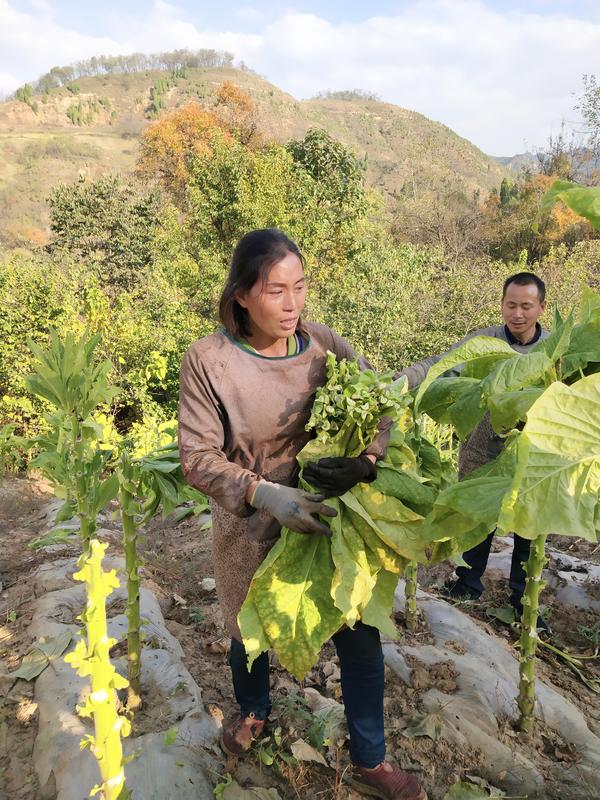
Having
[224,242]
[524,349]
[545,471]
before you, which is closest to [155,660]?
[545,471]

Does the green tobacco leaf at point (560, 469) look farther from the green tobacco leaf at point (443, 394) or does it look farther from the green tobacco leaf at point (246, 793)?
the green tobacco leaf at point (246, 793)

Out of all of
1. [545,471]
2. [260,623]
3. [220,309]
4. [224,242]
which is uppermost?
[224,242]

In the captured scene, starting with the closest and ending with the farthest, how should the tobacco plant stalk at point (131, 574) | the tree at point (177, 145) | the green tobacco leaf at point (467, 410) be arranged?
the green tobacco leaf at point (467, 410) → the tobacco plant stalk at point (131, 574) → the tree at point (177, 145)

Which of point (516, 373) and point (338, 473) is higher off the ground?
point (516, 373)

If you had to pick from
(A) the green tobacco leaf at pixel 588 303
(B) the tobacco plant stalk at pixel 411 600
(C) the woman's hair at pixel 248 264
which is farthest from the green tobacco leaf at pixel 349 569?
(B) the tobacco plant stalk at pixel 411 600

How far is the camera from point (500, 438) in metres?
2.90

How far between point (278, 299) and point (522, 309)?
175 centimetres

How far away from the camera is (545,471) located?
999mm

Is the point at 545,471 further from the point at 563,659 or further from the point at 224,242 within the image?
the point at 224,242

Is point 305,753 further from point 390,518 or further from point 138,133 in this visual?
point 138,133

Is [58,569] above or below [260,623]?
below

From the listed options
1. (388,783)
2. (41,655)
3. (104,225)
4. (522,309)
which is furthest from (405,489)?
(104,225)

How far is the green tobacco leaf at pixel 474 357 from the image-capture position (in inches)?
49.3

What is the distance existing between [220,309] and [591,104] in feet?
71.6
